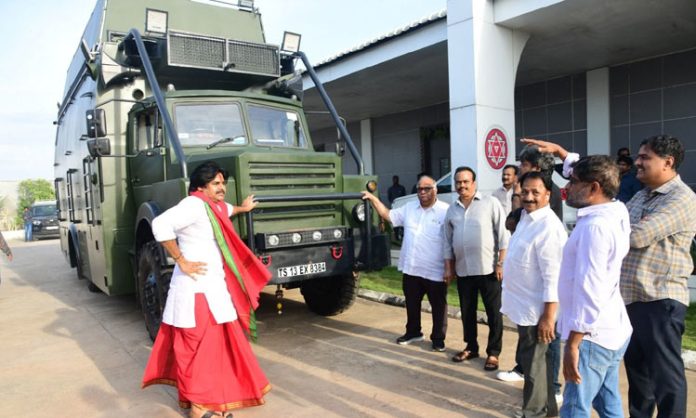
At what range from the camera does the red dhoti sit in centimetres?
345

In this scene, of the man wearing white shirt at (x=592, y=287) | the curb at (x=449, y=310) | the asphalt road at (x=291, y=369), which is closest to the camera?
the man wearing white shirt at (x=592, y=287)

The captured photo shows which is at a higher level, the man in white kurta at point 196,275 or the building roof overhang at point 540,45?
the building roof overhang at point 540,45

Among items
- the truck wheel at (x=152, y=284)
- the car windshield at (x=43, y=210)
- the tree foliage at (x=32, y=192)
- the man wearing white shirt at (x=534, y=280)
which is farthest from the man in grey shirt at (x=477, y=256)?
the tree foliage at (x=32, y=192)

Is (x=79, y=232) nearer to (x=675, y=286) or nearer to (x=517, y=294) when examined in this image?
(x=517, y=294)

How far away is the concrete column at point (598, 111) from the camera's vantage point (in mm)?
11883

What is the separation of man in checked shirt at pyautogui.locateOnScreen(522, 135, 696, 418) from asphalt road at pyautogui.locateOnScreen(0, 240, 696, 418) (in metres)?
1.02

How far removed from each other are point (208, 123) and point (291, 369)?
271cm

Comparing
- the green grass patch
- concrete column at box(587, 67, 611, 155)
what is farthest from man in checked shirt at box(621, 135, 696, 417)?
concrete column at box(587, 67, 611, 155)

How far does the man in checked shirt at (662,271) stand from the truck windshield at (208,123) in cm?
397

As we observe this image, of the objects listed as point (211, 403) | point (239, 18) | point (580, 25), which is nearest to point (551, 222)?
point (211, 403)

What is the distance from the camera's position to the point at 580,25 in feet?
28.3

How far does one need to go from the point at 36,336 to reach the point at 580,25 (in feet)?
29.5

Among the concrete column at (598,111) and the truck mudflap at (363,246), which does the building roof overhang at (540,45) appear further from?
the truck mudflap at (363,246)

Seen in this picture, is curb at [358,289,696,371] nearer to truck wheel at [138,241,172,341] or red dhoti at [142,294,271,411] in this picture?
red dhoti at [142,294,271,411]
